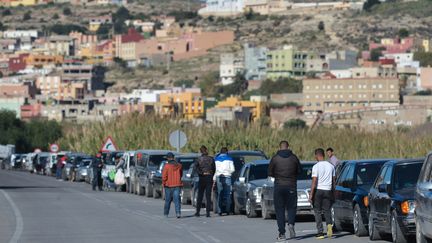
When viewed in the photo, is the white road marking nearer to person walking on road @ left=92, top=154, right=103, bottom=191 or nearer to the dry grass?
person walking on road @ left=92, top=154, right=103, bottom=191

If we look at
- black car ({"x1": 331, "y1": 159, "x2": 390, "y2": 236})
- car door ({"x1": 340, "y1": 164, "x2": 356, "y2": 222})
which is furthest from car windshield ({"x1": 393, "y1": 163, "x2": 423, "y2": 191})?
car door ({"x1": 340, "y1": 164, "x2": 356, "y2": 222})

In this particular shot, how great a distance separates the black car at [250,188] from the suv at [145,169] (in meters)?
11.7

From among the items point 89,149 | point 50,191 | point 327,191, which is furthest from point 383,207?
point 89,149

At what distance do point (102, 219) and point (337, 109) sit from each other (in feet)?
493

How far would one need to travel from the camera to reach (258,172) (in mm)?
37125

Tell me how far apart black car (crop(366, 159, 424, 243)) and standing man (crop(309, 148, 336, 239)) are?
3.50 ft

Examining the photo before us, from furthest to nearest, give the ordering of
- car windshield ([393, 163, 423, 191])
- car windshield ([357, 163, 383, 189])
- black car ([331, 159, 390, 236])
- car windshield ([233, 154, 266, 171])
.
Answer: car windshield ([233, 154, 266, 171]), car windshield ([357, 163, 383, 189]), black car ([331, 159, 390, 236]), car windshield ([393, 163, 423, 191])

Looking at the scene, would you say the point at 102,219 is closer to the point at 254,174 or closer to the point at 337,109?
the point at 254,174

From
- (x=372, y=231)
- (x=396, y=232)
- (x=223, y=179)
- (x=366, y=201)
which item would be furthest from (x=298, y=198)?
(x=396, y=232)

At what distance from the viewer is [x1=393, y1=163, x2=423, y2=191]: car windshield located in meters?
26.8

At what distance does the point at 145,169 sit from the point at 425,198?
2820 cm

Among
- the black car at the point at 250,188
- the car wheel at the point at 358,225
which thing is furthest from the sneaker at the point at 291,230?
the black car at the point at 250,188

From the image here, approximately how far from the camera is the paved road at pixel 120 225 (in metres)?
28.6

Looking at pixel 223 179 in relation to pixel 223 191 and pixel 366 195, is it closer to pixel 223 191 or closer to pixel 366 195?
pixel 223 191
